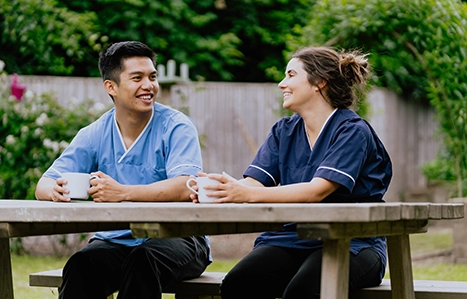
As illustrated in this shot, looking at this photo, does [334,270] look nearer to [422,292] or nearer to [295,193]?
[295,193]

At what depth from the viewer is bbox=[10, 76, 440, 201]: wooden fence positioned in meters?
11.2

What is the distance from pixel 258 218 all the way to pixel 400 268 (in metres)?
0.95

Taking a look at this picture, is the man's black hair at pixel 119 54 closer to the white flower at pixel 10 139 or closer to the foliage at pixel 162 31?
the white flower at pixel 10 139

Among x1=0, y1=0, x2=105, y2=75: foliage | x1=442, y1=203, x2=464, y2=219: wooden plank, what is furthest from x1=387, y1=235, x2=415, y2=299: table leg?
x1=0, y1=0, x2=105, y2=75: foliage

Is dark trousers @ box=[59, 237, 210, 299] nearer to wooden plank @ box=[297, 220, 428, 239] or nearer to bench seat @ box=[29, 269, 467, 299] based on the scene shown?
bench seat @ box=[29, 269, 467, 299]

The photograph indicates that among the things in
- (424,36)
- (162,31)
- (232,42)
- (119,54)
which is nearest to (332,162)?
(119,54)

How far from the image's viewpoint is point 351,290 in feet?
10.7

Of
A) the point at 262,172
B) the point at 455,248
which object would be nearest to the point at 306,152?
the point at 262,172

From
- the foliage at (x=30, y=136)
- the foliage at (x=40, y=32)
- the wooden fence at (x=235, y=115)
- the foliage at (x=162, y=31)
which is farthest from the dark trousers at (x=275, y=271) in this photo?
the foliage at (x=162, y=31)

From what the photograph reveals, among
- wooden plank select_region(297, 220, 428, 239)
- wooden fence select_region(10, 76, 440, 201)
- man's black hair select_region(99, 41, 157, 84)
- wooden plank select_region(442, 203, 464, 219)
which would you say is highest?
wooden fence select_region(10, 76, 440, 201)

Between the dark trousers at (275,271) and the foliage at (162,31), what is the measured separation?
853cm

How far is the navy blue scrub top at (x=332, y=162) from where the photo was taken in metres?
3.13

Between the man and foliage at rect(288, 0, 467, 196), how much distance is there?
13.0 ft

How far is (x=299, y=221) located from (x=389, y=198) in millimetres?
10093
